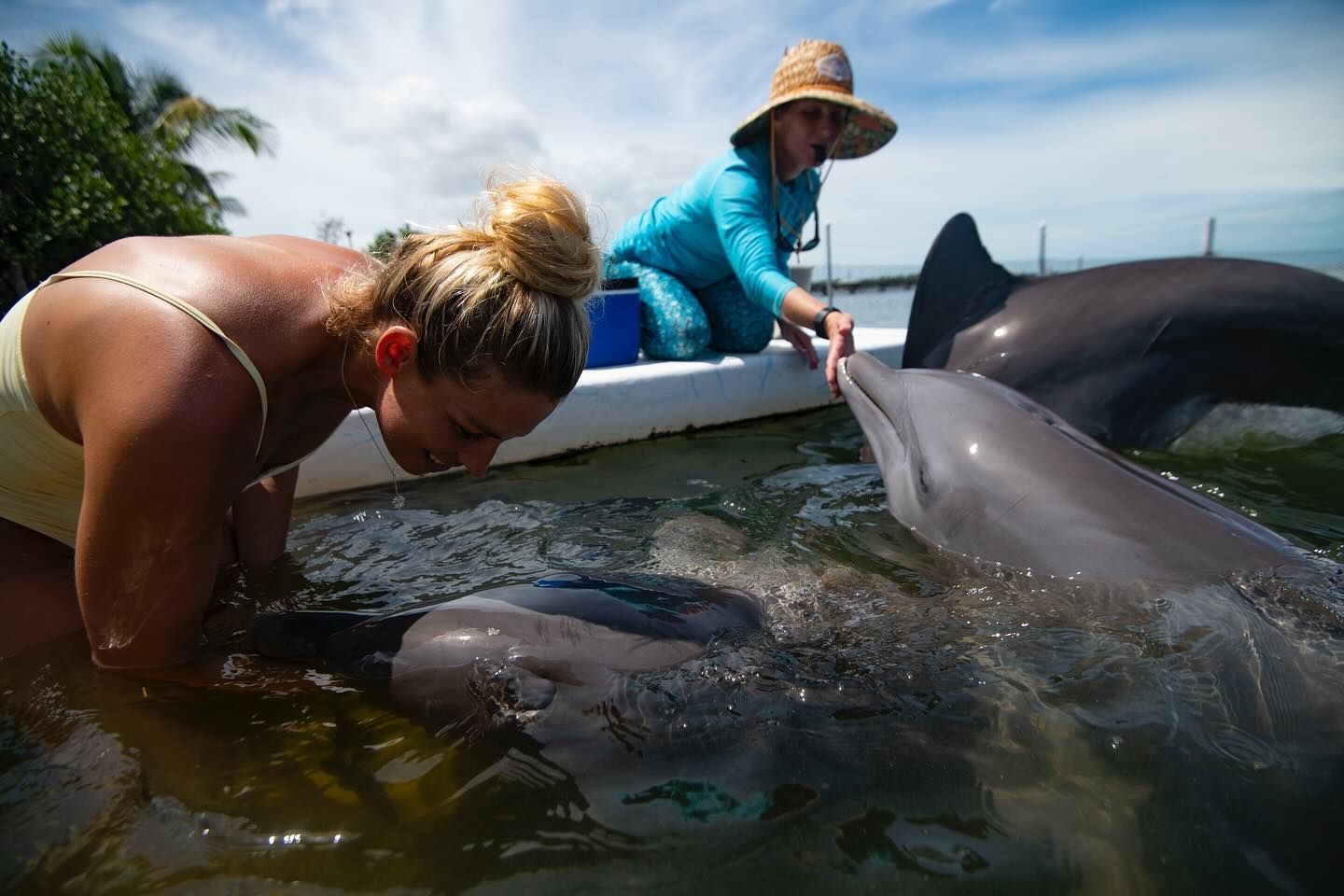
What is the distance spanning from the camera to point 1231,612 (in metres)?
2.24

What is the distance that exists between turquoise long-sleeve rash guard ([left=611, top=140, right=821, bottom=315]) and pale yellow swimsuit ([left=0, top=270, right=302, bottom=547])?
356cm

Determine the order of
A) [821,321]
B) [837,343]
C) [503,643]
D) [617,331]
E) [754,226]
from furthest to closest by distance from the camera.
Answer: [617,331] → [754,226] → [821,321] → [837,343] → [503,643]

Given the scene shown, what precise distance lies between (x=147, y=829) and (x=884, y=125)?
5.80 m

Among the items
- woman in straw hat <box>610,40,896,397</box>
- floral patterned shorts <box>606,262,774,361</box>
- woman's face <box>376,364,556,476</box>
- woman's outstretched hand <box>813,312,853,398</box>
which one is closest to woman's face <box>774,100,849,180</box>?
woman in straw hat <box>610,40,896,397</box>

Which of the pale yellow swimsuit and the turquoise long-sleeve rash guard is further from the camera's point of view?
the turquoise long-sleeve rash guard

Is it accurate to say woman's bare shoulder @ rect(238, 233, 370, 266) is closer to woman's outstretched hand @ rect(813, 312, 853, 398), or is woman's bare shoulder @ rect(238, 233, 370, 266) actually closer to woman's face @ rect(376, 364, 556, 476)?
woman's face @ rect(376, 364, 556, 476)

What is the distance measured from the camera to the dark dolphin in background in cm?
400

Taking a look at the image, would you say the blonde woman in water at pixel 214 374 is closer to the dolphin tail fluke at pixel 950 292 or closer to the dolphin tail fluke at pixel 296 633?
the dolphin tail fluke at pixel 296 633

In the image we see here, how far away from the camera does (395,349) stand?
80.9 inches

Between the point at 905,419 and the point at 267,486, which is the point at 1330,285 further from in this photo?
the point at 267,486

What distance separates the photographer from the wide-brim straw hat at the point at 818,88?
5.39m

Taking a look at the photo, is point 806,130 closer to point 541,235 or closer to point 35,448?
point 541,235

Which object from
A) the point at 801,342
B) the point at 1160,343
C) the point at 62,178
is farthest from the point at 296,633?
the point at 62,178

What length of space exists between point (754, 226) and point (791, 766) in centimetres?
419
